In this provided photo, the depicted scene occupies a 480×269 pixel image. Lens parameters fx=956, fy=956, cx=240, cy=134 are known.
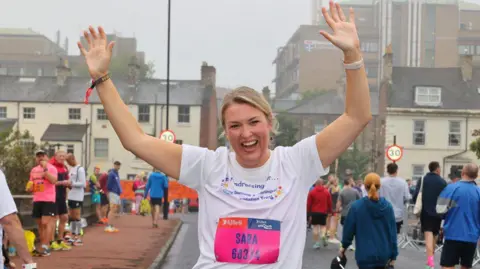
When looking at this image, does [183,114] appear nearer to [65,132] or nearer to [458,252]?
[65,132]

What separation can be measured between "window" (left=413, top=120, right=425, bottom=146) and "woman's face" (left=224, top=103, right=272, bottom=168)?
57.6m

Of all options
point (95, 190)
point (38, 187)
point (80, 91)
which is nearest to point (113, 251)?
point (38, 187)

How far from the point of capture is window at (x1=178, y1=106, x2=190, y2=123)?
2655 inches

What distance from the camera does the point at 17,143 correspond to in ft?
102

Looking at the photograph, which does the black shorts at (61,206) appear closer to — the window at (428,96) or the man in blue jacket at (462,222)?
the man in blue jacket at (462,222)

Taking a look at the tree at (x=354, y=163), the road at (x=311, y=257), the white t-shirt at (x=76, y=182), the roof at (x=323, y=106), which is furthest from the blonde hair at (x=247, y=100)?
the roof at (x=323, y=106)

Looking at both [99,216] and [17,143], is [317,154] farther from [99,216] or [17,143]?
[17,143]

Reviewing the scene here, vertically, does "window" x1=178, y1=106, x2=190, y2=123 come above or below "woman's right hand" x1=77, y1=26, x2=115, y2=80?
above

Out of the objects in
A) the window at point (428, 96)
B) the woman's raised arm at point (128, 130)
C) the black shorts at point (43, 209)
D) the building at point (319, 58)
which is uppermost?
the building at point (319, 58)

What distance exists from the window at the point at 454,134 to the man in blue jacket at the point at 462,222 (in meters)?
49.1

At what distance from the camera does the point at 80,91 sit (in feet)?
230

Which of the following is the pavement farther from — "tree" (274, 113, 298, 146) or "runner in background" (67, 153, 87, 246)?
"tree" (274, 113, 298, 146)

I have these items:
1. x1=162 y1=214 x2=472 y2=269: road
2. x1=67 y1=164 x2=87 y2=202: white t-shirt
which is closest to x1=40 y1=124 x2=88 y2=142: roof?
x1=162 y1=214 x2=472 y2=269: road

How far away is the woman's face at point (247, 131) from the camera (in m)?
3.92
